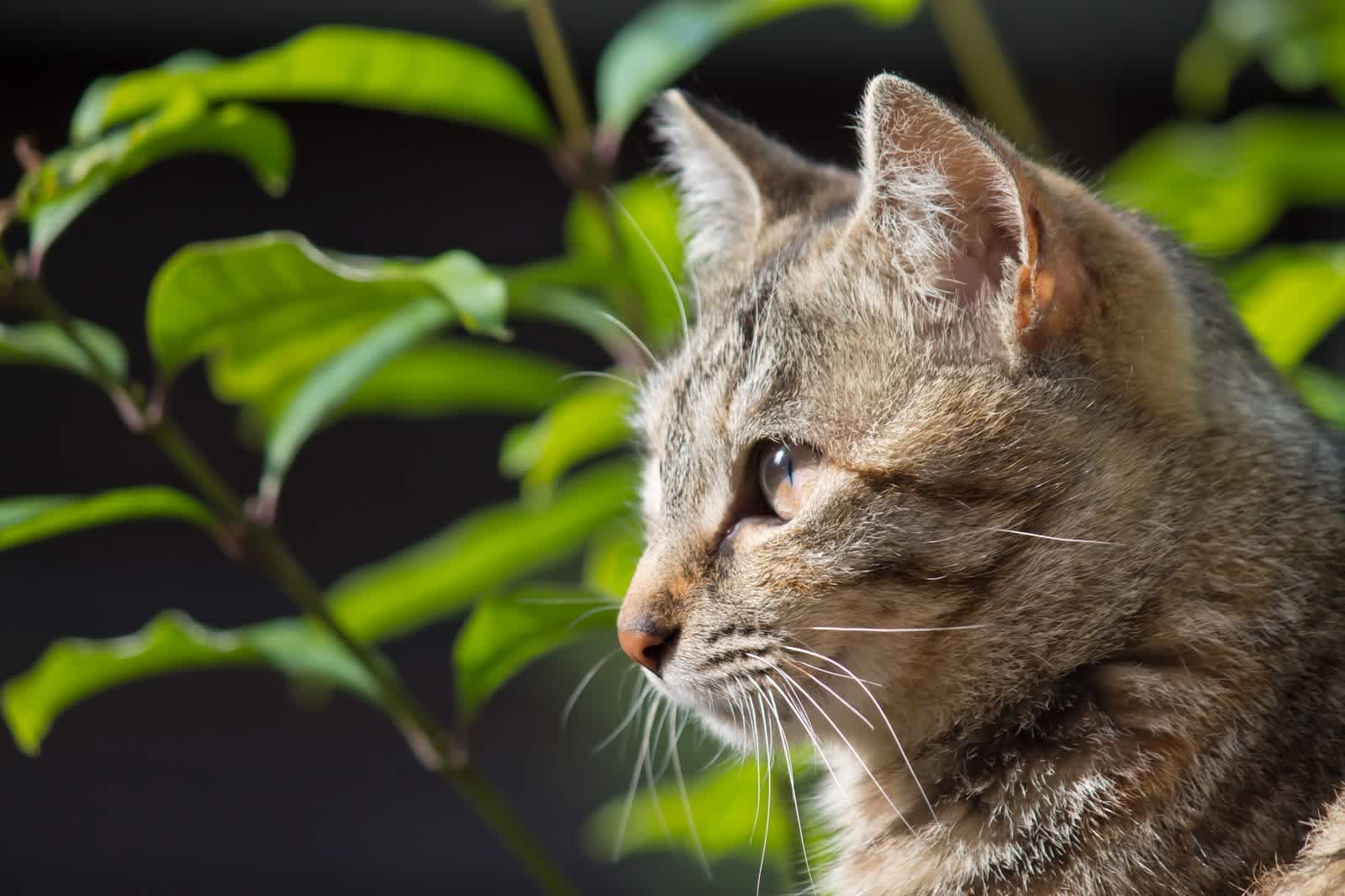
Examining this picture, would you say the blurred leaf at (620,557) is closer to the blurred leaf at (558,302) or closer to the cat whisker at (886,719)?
the blurred leaf at (558,302)

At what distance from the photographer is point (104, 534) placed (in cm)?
261

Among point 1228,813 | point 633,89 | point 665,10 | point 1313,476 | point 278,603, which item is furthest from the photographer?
point 278,603

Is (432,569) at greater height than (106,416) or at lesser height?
greater

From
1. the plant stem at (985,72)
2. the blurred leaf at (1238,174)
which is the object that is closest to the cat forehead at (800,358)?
the blurred leaf at (1238,174)

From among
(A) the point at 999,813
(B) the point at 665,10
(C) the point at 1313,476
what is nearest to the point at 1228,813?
(A) the point at 999,813

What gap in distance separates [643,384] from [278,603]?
171cm

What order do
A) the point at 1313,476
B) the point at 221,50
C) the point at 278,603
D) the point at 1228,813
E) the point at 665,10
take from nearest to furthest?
the point at 1228,813 < the point at 1313,476 < the point at 665,10 < the point at 221,50 < the point at 278,603

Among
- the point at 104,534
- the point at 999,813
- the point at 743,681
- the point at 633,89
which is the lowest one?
the point at 104,534

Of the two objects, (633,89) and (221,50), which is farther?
(221,50)

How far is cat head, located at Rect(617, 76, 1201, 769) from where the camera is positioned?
2.72ft

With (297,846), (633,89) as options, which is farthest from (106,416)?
(633,89)

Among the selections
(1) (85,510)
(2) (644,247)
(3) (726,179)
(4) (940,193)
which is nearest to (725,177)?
(3) (726,179)

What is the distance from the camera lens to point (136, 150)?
0.88 meters

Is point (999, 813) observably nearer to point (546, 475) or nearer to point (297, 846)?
point (546, 475)
